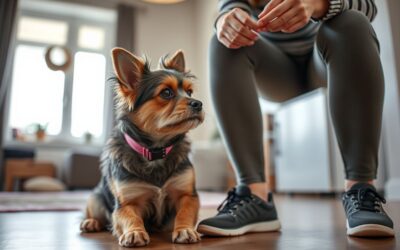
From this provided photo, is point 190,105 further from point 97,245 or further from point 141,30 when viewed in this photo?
point 141,30

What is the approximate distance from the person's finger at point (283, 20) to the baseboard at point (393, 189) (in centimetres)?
232

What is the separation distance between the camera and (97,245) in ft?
2.72

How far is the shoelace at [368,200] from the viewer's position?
2.82 feet

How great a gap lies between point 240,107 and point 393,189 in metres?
2.21

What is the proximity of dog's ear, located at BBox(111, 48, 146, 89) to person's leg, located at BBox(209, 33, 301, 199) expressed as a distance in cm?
24

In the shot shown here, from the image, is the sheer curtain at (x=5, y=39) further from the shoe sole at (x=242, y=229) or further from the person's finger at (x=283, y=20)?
the person's finger at (x=283, y=20)

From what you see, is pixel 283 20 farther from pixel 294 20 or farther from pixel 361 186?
pixel 361 186

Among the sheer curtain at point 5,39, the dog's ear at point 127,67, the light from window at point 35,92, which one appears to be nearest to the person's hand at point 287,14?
the dog's ear at point 127,67

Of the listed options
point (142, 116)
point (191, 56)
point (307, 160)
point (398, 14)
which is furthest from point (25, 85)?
point (142, 116)

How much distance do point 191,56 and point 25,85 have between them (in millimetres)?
2747

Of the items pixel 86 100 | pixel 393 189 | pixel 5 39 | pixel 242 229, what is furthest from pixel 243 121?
pixel 5 39

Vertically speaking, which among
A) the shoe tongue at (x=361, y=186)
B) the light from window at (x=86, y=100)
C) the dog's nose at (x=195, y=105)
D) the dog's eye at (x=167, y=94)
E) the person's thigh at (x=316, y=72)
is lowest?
the shoe tongue at (x=361, y=186)

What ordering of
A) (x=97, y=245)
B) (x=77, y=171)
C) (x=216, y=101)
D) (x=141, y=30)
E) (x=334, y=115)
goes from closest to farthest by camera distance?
(x=97, y=245) → (x=334, y=115) → (x=216, y=101) → (x=77, y=171) → (x=141, y=30)

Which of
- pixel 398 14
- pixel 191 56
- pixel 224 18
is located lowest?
pixel 224 18
